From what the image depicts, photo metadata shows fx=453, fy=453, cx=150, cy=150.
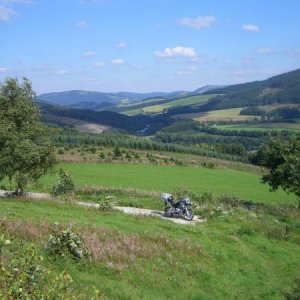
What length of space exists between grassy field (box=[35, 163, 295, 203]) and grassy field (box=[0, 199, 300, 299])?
28729mm

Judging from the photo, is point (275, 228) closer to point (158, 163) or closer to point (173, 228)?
point (173, 228)

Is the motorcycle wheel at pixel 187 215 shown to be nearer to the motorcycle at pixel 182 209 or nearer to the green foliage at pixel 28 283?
the motorcycle at pixel 182 209

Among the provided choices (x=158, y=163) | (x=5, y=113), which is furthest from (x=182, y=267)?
(x=158, y=163)

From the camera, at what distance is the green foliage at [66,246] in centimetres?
1681

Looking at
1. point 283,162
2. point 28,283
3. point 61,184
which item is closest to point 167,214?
point 61,184

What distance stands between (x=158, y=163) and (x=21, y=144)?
214 feet

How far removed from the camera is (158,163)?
311 ft

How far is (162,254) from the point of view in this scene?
2003 cm

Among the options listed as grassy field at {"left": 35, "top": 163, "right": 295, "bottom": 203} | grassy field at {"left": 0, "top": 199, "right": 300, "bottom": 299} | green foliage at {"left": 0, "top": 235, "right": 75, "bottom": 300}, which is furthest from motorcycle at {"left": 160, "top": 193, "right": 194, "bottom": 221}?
grassy field at {"left": 35, "top": 163, "right": 295, "bottom": 203}

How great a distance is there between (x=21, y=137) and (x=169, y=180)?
4262cm

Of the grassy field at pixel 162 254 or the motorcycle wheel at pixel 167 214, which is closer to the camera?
the grassy field at pixel 162 254

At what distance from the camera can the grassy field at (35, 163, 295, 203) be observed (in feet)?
201

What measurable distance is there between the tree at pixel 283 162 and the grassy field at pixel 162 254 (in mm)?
12666

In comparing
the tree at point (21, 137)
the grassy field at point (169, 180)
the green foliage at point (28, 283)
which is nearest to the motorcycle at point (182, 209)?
the tree at point (21, 137)
